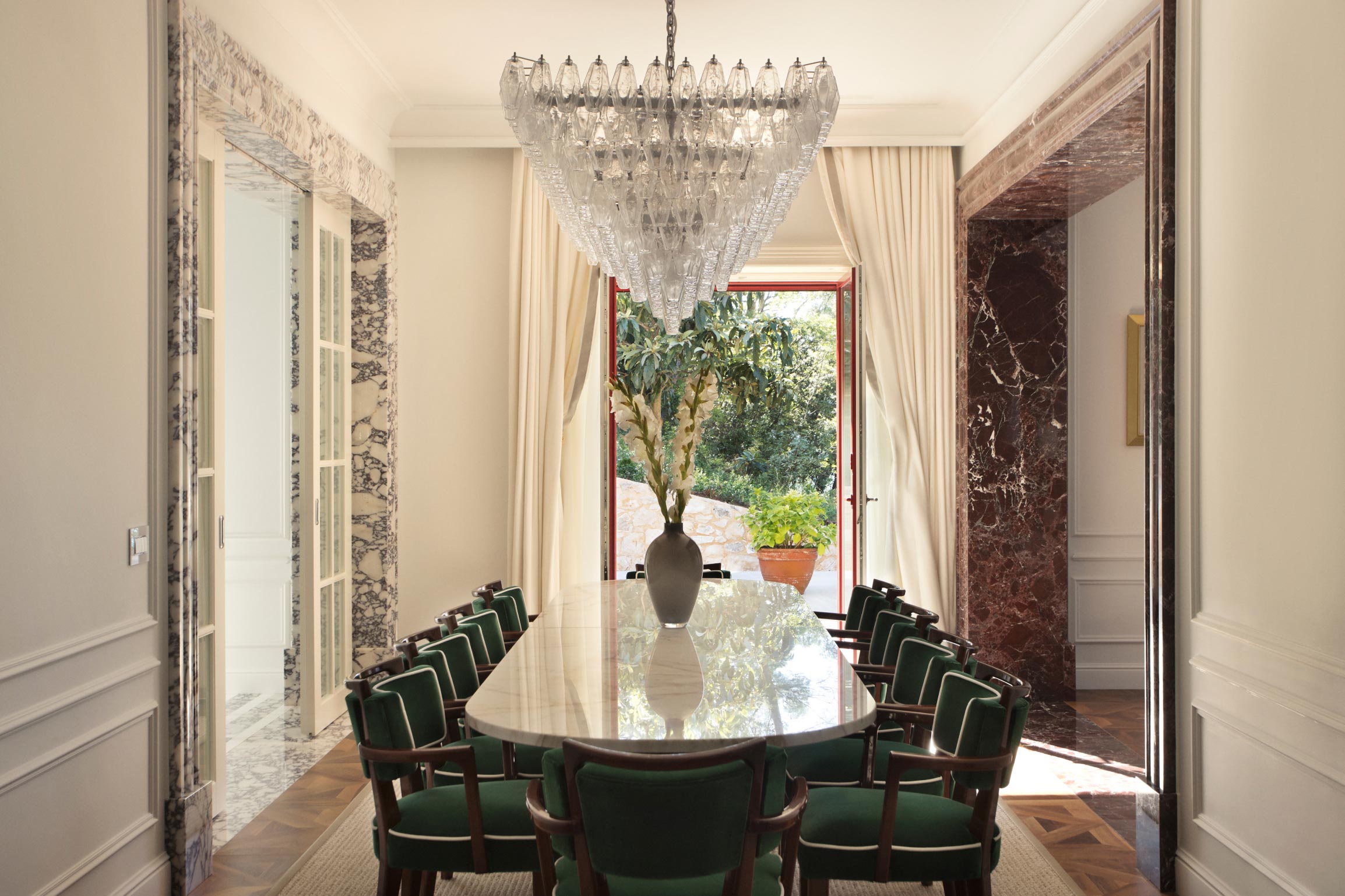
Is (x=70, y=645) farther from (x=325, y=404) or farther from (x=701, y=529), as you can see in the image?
(x=701, y=529)

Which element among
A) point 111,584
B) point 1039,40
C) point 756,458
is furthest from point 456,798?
point 756,458

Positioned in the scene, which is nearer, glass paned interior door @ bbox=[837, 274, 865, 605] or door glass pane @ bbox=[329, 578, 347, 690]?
door glass pane @ bbox=[329, 578, 347, 690]

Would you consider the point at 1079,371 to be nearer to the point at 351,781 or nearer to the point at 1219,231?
the point at 1219,231

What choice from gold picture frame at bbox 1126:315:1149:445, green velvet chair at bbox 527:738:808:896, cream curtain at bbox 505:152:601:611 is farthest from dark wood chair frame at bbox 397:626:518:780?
gold picture frame at bbox 1126:315:1149:445

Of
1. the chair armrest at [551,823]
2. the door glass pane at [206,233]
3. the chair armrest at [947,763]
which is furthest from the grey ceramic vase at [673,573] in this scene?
the door glass pane at [206,233]

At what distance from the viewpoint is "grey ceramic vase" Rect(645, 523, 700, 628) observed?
3039 millimetres

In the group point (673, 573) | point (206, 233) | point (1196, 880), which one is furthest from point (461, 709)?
point (1196, 880)

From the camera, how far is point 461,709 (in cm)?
272

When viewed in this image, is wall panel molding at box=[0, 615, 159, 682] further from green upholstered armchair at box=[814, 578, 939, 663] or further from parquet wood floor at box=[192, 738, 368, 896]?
green upholstered armchair at box=[814, 578, 939, 663]

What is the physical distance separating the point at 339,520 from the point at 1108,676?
4.41 meters

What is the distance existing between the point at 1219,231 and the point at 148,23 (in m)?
3.32

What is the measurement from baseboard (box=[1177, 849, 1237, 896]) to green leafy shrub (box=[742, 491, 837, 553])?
5539mm

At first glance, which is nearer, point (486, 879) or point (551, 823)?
point (551, 823)

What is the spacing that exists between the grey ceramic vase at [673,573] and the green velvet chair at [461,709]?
0.61 m
